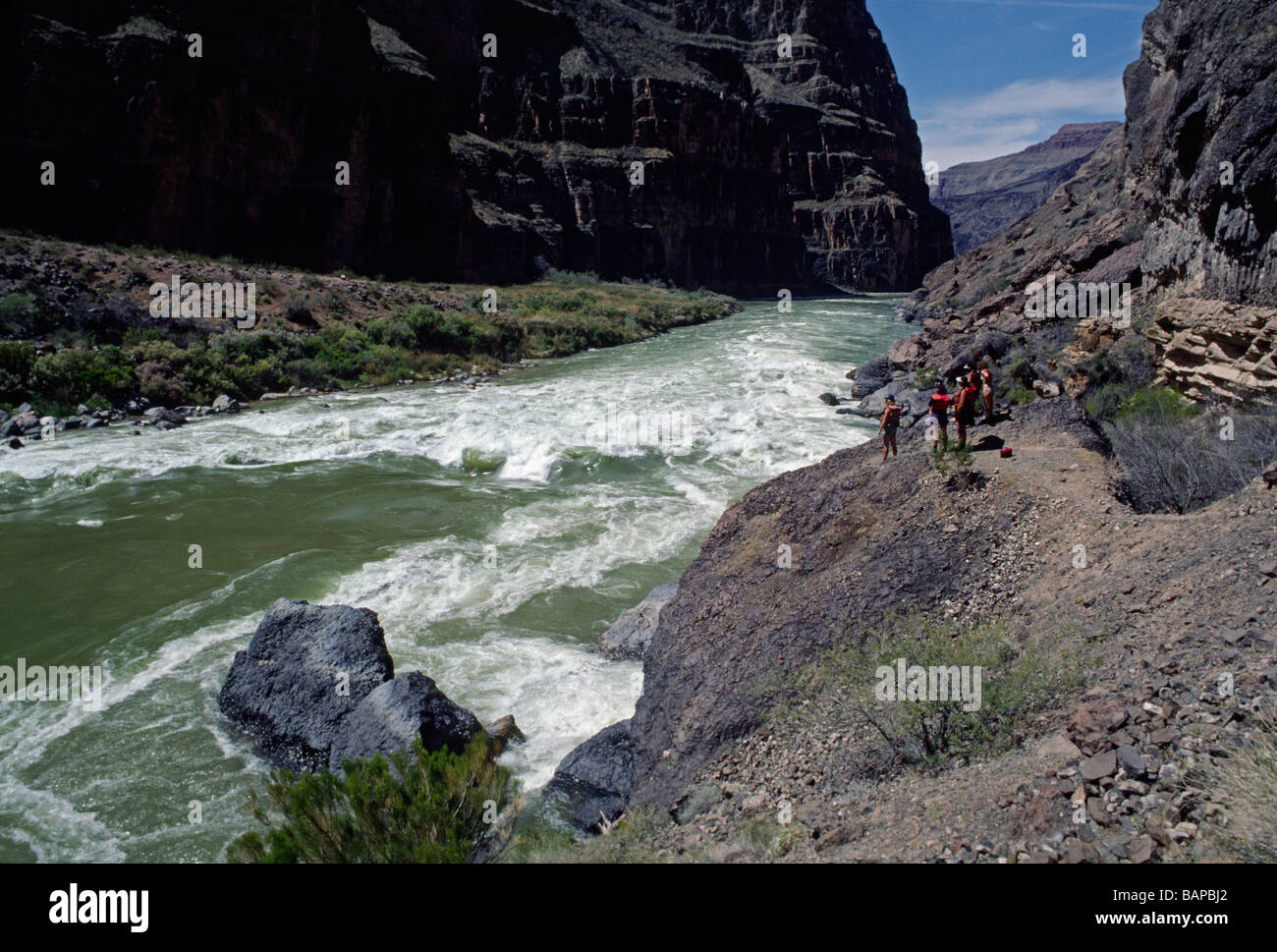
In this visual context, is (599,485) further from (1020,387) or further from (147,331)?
(147,331)

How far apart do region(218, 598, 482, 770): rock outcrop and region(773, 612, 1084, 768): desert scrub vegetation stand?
3.08 meters

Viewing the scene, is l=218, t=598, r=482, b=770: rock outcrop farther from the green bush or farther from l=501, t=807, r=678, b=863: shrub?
the green bush

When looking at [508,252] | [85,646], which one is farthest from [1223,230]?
[508,252]

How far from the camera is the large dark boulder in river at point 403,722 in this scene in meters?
6.08

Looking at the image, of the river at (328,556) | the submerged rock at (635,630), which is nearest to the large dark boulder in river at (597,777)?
the river at (328,556)

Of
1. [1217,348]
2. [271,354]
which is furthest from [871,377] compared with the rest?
[271,354]

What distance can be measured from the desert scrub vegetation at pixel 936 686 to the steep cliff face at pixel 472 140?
131 ft

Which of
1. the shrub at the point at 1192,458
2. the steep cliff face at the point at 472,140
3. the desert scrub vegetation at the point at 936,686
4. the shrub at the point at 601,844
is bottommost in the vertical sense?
the shrub at the point at 601,844

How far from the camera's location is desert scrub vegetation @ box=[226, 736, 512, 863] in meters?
4.15

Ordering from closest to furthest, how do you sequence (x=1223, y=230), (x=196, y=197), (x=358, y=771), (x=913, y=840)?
(x=913, y=840)
(x=358, y=771)
(x=1223, y=230)
(x=196, y=197)

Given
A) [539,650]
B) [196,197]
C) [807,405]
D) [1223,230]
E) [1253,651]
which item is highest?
[196,197]

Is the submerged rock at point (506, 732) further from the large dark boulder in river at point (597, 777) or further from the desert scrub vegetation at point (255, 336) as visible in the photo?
the desert scrub vegetation at point (255, 336)

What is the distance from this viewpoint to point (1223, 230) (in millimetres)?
10953

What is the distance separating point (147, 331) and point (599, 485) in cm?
1846
